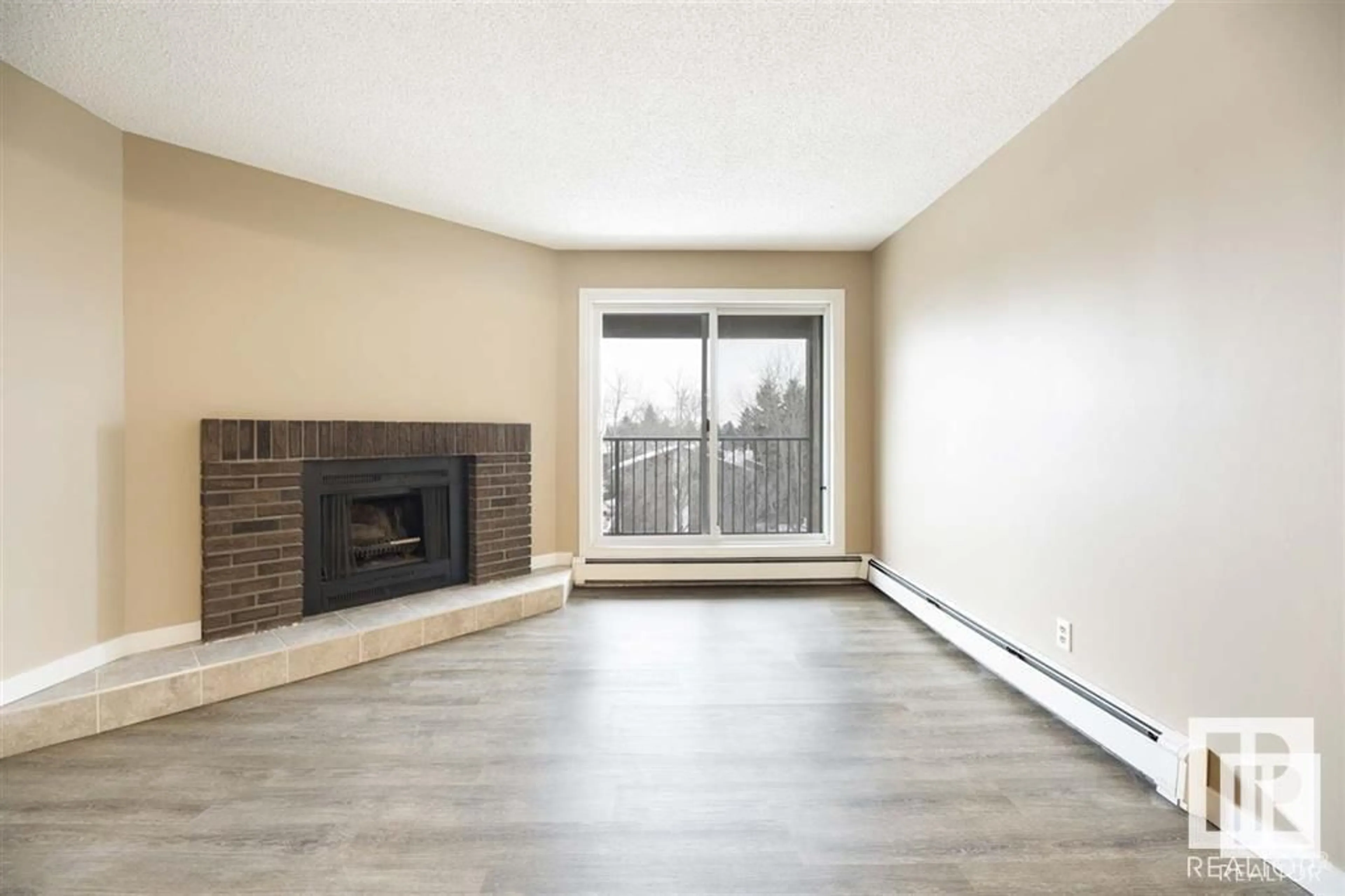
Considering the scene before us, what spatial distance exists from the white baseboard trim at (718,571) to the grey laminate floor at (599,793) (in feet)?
4.88

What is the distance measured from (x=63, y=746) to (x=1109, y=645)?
12.3 feet

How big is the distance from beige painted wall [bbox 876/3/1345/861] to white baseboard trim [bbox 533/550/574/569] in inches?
107

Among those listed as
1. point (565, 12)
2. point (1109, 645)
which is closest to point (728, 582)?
point (1109, 645)

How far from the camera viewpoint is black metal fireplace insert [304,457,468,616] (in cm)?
327

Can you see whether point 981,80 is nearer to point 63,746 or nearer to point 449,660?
point 449,660

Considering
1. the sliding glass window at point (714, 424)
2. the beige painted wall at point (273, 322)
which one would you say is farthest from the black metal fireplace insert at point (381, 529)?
the sliding glass window at point (714, 424)

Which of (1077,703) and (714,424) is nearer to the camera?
(1077,703)

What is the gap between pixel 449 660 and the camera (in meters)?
3.06

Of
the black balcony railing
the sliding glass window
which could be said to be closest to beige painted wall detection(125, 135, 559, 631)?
the sliding glass window

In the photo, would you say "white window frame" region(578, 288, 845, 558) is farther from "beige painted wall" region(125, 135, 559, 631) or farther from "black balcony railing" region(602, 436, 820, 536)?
"beige painted wall" region(125, 135, 559, 631)

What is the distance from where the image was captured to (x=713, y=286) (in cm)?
448

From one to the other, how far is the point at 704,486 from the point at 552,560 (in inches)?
48.8

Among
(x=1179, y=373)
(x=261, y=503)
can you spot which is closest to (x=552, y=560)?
(x=261, y=503)

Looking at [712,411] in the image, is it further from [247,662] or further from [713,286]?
[247,662]
